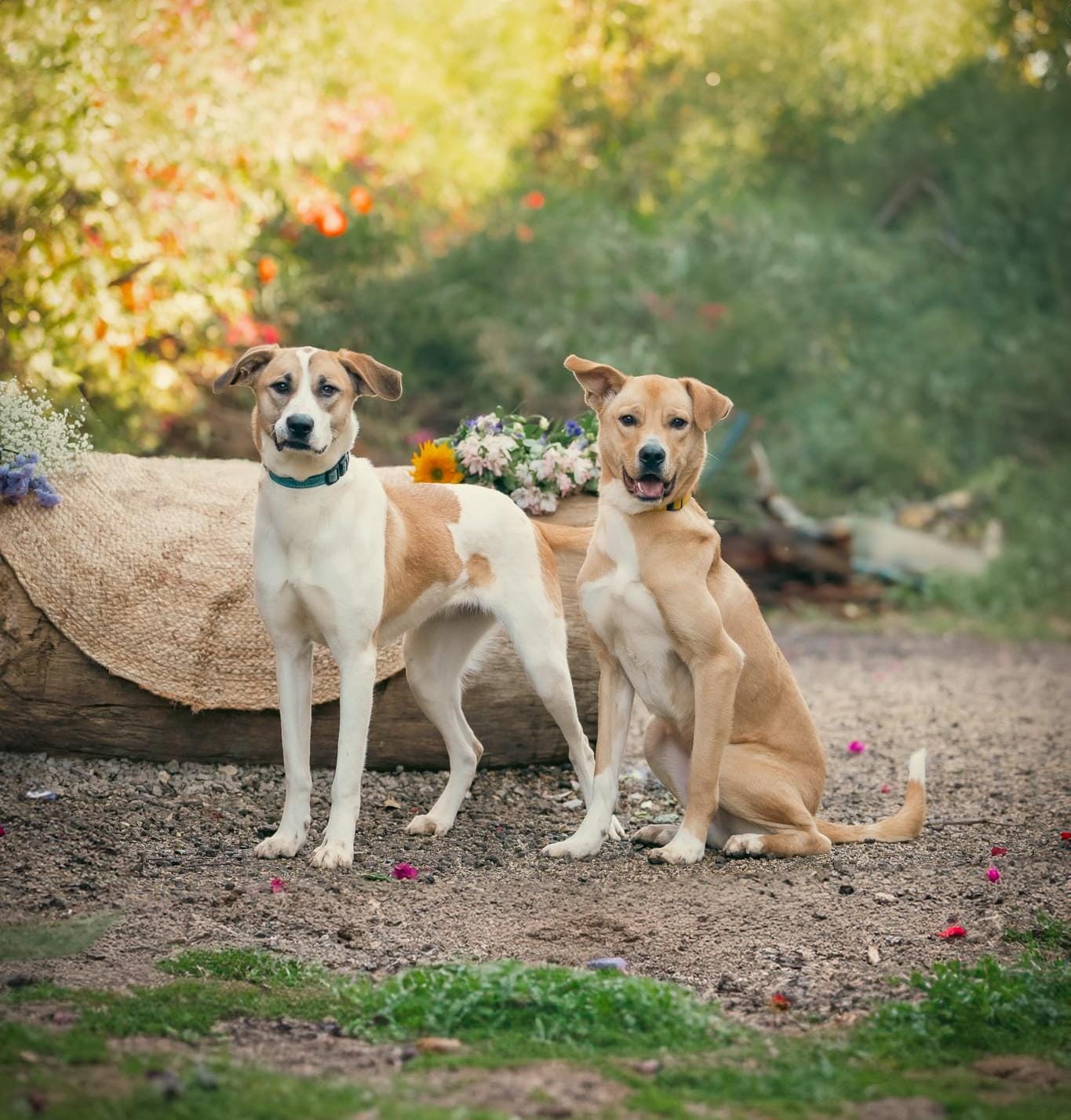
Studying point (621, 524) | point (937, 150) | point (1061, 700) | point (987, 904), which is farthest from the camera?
point (937, 150)

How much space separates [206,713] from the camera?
584cm

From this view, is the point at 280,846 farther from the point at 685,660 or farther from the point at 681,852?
the point at 685,660

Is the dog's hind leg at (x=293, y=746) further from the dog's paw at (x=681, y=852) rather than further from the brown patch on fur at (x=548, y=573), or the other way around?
the dog's paw at (x=681, y=852)

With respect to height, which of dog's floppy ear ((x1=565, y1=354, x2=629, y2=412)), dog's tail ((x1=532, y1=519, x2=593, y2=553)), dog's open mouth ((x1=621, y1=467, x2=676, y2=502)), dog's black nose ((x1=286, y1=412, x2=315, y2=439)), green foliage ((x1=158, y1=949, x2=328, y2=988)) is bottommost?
green foliage ((x1=158, y1=949, x2=328, y2=988))

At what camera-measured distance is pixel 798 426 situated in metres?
15.3

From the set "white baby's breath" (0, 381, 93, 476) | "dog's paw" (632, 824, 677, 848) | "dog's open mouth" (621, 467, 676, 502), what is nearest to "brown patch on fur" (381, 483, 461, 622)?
"dog's open mouth" (621, 467, 676, 502)

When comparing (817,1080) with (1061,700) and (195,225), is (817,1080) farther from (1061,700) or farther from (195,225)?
(195,225)

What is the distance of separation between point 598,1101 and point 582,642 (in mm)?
3421

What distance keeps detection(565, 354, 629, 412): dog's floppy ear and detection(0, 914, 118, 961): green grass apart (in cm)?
236

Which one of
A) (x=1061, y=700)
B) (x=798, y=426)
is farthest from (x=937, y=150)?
(x=1061, y=700)

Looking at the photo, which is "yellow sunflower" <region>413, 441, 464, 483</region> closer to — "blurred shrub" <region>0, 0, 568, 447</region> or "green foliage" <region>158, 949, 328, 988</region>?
"blurred shrub" <region>0, 0, 568, 447</region>

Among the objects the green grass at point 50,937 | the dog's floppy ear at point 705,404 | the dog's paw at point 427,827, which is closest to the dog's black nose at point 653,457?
the dog's floppy ear at point 705,404

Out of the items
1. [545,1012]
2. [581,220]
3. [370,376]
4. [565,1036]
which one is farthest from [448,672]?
[581,220]

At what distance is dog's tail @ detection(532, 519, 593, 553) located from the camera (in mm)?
5910
